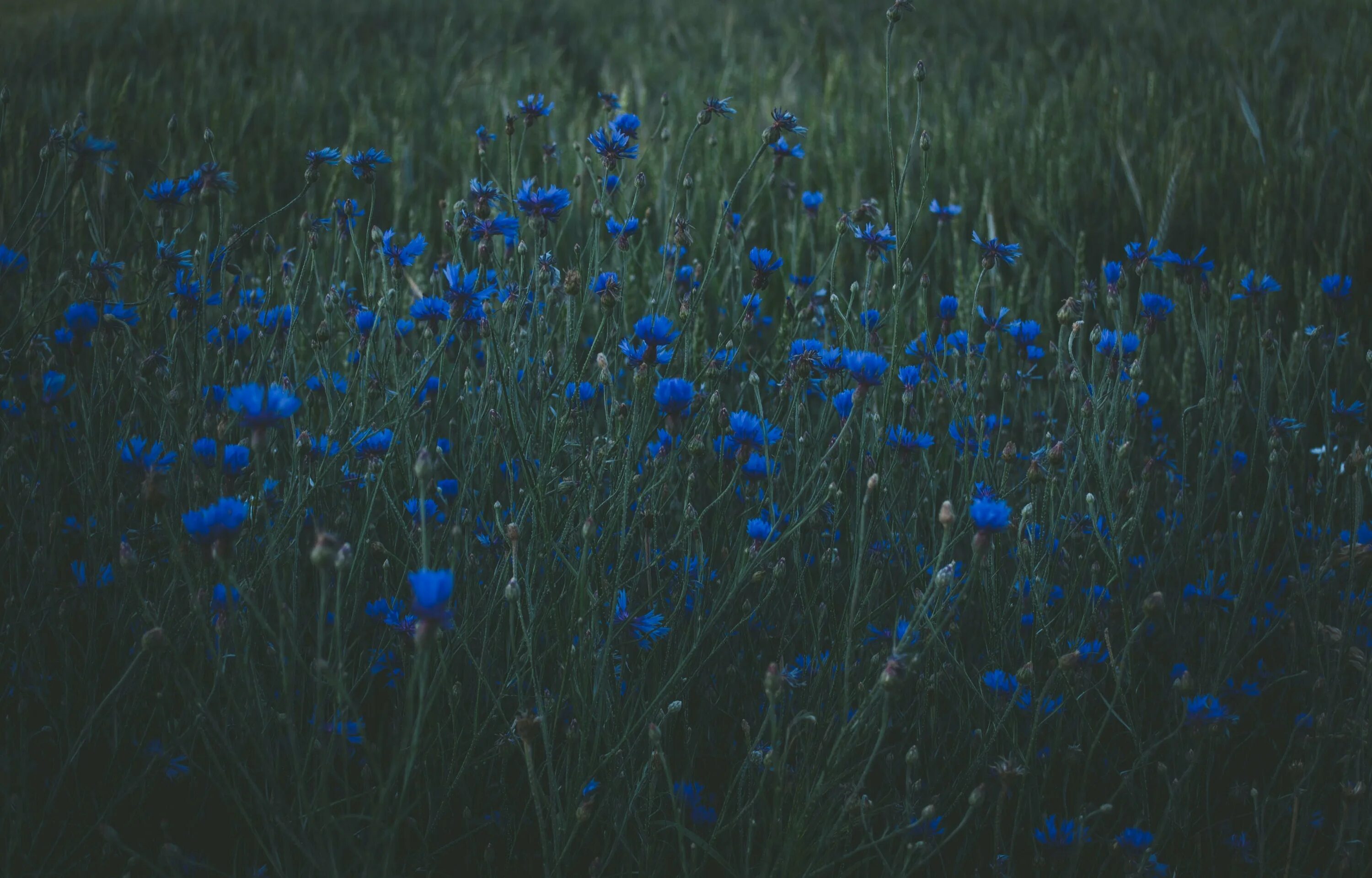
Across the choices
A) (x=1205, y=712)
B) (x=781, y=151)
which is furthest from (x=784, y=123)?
(x=1205, y=712)

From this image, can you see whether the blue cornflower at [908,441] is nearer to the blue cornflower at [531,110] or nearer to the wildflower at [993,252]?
the wildflower at [993,252]

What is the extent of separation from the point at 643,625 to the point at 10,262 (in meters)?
1.03

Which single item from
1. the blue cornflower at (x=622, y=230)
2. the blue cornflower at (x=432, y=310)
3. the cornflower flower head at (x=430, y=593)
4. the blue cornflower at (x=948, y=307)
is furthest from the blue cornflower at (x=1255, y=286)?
the cornflower flower head at (x=430, y=593)

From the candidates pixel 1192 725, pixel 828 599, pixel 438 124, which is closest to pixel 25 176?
pixel 438 124

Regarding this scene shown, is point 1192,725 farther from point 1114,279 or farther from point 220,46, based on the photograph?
point 220,46

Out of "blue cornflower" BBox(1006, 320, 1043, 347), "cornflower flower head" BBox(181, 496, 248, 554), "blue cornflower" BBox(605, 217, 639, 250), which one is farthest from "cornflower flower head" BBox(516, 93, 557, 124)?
"cornflower flower head" BBox(181, 496, 248, 554)

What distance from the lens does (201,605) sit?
1.03 m

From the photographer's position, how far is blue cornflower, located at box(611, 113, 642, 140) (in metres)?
1.79

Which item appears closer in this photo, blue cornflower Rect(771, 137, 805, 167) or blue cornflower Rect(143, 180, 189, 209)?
blue cornflower Rect(143, 180, 189, 209)

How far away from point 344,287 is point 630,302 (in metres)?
0.82

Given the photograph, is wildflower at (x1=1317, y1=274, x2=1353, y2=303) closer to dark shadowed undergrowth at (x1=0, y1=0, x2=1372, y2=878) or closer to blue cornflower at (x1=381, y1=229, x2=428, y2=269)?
dark shadowed undergrowth at (x1=0, y1=0, x2=1372, y2=878)

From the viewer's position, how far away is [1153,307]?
1.83 m

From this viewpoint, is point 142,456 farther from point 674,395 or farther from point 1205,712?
point 1205,712

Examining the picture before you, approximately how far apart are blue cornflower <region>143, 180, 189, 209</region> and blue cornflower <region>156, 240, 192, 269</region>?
57 mm
